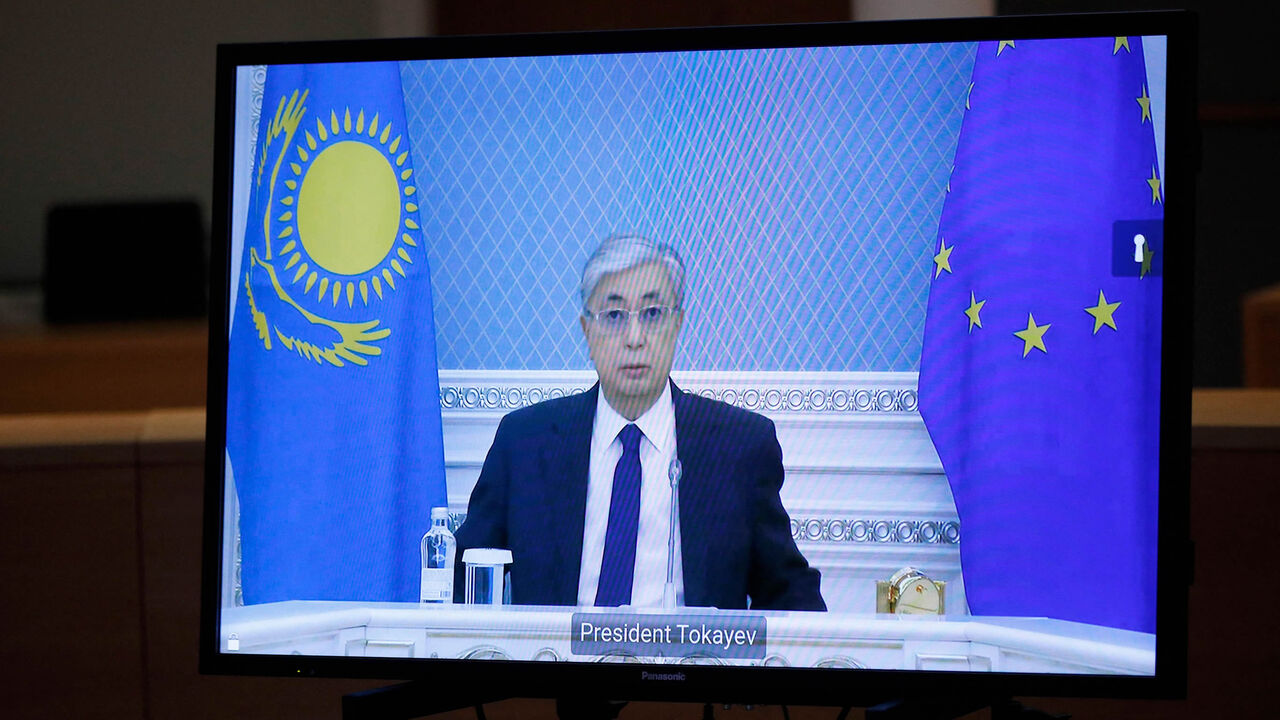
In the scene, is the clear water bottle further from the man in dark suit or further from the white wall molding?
the white wall molding

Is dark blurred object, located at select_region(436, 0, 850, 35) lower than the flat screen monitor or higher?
higher

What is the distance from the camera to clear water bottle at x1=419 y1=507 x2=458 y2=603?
1169 mm

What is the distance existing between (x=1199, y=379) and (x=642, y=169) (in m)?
Answer: 3.72

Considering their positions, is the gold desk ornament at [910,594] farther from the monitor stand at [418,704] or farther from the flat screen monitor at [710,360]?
the monitor stand at [418,704]

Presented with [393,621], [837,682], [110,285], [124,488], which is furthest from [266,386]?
[110,285]

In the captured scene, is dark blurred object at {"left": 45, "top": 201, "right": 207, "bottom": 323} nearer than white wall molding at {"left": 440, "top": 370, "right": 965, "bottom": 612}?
No

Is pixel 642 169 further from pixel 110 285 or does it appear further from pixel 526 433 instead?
pixel 110 285

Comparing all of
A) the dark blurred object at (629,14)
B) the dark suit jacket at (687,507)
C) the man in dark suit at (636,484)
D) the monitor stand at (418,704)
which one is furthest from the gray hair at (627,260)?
the dark blurred object at (629,14)

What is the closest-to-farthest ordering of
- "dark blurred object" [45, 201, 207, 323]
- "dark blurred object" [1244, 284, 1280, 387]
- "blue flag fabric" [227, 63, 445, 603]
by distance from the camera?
"blue flag fabric" [227, 63, 445, 603]
"dark blurred object" [1244, 284, 1280, 387]
"dark blurred object" [45, 201, 207, 323]

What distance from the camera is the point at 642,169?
1.16 metres

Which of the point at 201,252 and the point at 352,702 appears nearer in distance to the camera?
the point at 352,702

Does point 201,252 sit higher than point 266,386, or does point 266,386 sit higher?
point 201,252

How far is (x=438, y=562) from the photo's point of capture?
46.1 inches
